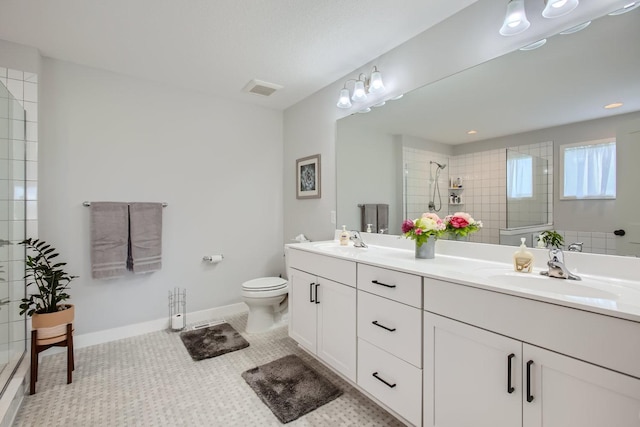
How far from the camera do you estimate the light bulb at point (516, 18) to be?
1357 millimetres

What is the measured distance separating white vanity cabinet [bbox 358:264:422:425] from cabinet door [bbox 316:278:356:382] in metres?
0.07

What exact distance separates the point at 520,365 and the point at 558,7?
59.1 inches

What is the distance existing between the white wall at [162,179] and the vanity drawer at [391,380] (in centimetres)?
188

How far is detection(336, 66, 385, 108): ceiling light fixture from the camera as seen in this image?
6.82 ft

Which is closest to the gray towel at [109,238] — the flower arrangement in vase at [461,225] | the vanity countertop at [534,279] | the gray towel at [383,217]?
the vanity countertop at [534,279]

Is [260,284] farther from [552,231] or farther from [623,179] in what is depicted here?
[623,179]

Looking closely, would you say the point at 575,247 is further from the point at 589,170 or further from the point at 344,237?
the point at 344,237

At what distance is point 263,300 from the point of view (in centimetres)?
251

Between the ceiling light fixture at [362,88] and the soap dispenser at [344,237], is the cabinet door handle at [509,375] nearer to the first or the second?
the soap dispenser at [344,237]

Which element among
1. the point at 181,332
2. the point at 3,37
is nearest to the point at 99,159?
the point at 3,37

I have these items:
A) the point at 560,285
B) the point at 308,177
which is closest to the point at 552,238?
the point at 560,285

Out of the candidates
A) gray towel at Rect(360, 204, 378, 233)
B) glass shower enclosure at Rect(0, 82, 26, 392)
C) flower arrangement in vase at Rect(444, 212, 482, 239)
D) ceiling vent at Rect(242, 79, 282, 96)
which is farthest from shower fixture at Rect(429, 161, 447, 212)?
glass shower enclosure at Rect(0, 82, 26, 392)

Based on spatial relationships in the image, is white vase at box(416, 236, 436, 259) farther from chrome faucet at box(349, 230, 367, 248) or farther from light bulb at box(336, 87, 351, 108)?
light bulb at box(336, 87, 351, 108)

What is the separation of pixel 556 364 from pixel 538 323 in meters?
0.12
